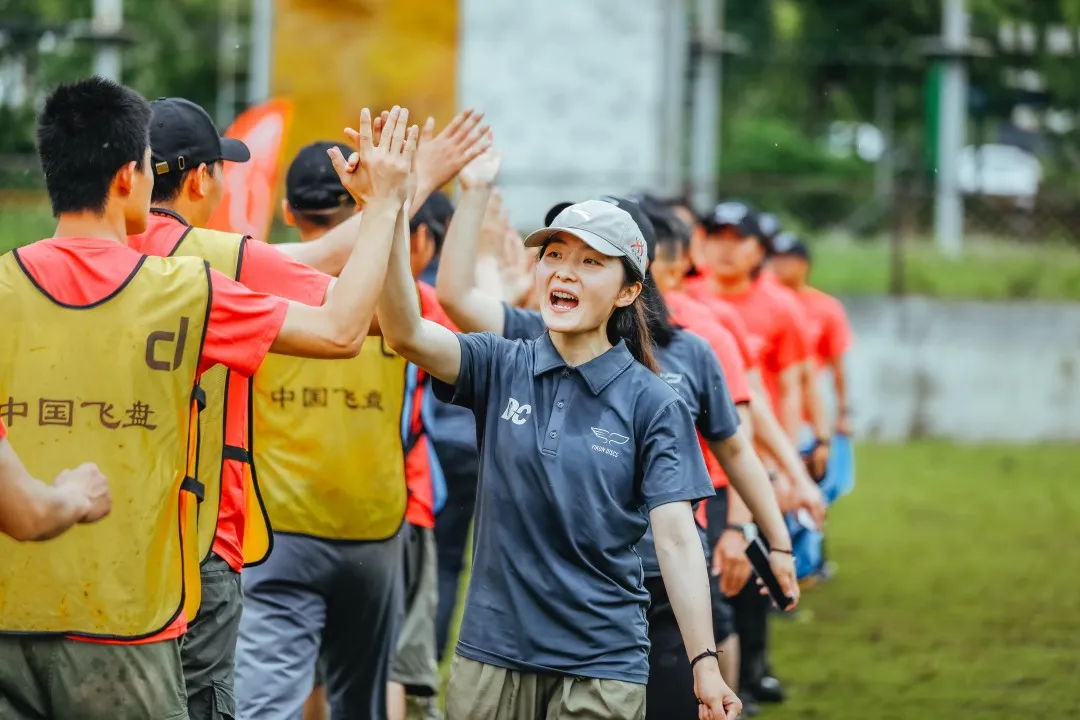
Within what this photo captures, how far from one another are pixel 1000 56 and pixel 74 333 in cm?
3056

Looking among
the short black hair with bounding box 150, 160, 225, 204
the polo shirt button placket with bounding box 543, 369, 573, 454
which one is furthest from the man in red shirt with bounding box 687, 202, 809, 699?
the short black hair with bounding box 150, 160, 225, 204

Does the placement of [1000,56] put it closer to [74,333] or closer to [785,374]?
[785,374]

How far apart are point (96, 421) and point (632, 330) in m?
1.59

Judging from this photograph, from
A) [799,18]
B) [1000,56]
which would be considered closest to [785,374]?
[1000,56]

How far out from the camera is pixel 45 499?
3352mm

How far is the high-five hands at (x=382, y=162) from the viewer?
3.98 m

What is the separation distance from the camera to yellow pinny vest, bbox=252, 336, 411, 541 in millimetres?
5578

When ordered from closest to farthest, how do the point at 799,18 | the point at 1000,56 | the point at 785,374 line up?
the point at 785,374 < the point at 1000,56 < the point at 799,18

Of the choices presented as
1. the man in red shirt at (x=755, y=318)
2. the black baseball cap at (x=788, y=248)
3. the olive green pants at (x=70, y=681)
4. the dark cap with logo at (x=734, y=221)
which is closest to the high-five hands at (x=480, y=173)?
the olive green pants at (x=70, y=681)

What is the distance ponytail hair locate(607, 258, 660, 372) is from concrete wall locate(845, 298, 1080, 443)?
1564 cm

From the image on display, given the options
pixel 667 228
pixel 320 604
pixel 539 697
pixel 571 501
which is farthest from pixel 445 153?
pixel 667 228

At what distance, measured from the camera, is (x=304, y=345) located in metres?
3.88

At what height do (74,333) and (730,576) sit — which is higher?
(74,333)

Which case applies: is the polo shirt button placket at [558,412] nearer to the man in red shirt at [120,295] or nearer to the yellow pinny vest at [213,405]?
the man in red shirt at [120,295]
